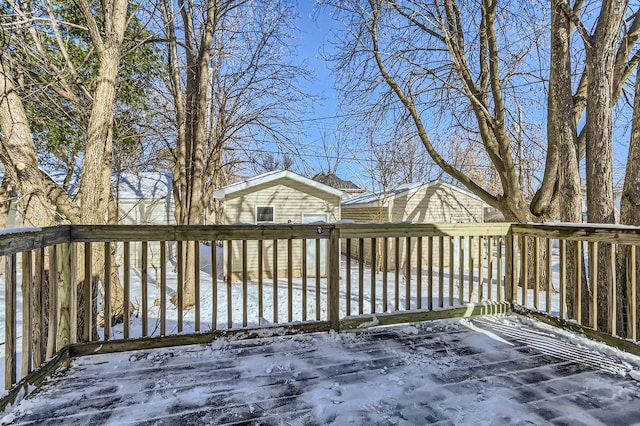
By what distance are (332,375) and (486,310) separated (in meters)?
2.09

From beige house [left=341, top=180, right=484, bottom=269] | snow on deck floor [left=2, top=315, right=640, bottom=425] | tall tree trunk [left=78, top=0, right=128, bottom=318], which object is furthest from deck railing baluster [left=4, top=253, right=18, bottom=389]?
beige house [left=341, top=180, right=484, bottom=269]

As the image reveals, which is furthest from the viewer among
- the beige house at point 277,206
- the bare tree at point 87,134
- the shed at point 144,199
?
the shed at point 144,199

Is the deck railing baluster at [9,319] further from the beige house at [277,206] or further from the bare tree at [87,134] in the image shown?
the beige house at [277,206]

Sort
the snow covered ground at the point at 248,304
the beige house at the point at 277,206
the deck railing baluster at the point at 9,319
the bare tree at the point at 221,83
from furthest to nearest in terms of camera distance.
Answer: the beige house at the point at 277,206 → the bare tree at the point at 221,83 → the snow covered ground at the point at 248,304 → the deck railing baluster at the point at 9,319

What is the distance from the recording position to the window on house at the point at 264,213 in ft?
30.6

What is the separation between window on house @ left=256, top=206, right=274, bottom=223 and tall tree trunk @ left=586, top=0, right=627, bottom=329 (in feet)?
23.8

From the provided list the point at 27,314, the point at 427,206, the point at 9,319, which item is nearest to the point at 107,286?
the point at 27,314

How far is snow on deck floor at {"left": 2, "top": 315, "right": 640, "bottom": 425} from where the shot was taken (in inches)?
67.1

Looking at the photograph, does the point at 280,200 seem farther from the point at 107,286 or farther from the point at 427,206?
the point at 107,286

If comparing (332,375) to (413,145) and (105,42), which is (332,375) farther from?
(413,145)

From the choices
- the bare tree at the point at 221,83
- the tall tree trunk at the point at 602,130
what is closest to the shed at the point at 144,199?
the bare tree at the point at 221,83

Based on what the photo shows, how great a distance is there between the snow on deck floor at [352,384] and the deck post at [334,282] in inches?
5.9

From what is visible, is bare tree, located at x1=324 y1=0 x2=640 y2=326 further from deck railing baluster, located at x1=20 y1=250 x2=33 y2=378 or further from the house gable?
deck railing baluster, located at x1=20 y1=250 x2=33 y2=378

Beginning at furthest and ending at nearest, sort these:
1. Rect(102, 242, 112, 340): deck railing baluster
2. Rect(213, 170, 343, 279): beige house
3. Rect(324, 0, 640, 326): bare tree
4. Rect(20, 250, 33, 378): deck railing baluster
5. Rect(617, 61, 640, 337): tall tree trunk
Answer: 1. Rect(213, 170, 343, 279): beige house
2. Rect(324, 0, 640, 326): bare tree
3. Rect(617, 61, 640, 337): tall tree trunk
4. Rect(102, 242, 112, 340): deck railing baluster
5. Rect(20, 250, 33, 378): deck railing baluster
